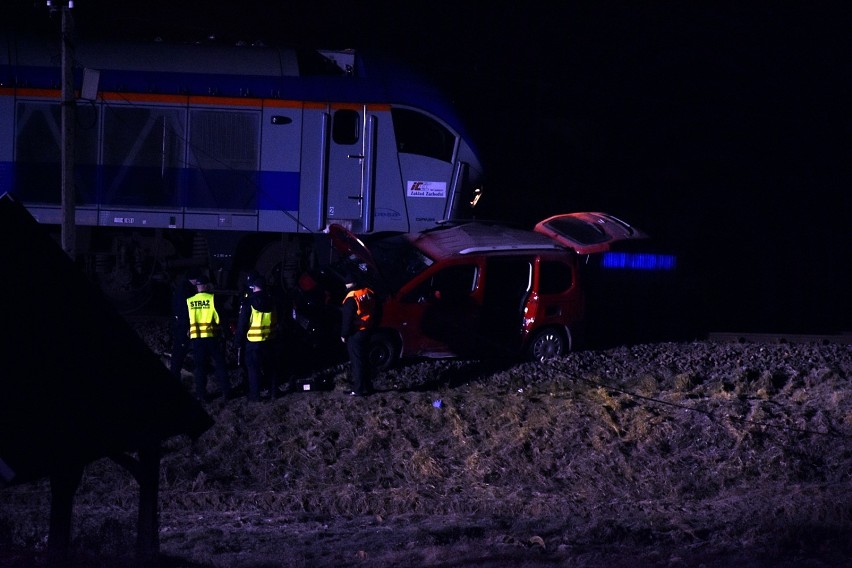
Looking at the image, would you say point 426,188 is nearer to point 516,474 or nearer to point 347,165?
point 347,165

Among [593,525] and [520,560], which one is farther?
[593,525]

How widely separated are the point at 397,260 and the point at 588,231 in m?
2.78

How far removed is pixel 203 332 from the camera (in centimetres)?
1164

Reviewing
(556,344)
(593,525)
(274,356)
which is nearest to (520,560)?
(593,525)

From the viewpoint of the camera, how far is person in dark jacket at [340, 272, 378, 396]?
37.5 ft

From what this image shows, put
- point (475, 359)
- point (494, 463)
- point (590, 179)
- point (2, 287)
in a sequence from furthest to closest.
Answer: point (590, 179), point (475, 359), point (494, 463), point (2, 287)

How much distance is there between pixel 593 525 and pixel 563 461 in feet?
7.78

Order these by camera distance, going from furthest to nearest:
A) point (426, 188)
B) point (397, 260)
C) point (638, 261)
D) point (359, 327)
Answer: point (638, 261), point (426, 188), point (397, 260), point (359, 327)

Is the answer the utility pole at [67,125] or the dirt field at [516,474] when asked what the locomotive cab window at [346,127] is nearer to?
the utility pole at [67,125]

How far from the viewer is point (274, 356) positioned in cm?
1177

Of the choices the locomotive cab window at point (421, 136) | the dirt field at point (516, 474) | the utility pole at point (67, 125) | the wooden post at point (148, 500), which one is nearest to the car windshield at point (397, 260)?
the dirt field at point (516, 474)

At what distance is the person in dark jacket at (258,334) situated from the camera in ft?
38.1

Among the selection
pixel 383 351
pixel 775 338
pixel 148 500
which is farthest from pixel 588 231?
pixel 148 500

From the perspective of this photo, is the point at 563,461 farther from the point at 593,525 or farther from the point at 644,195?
the point at 644,195
